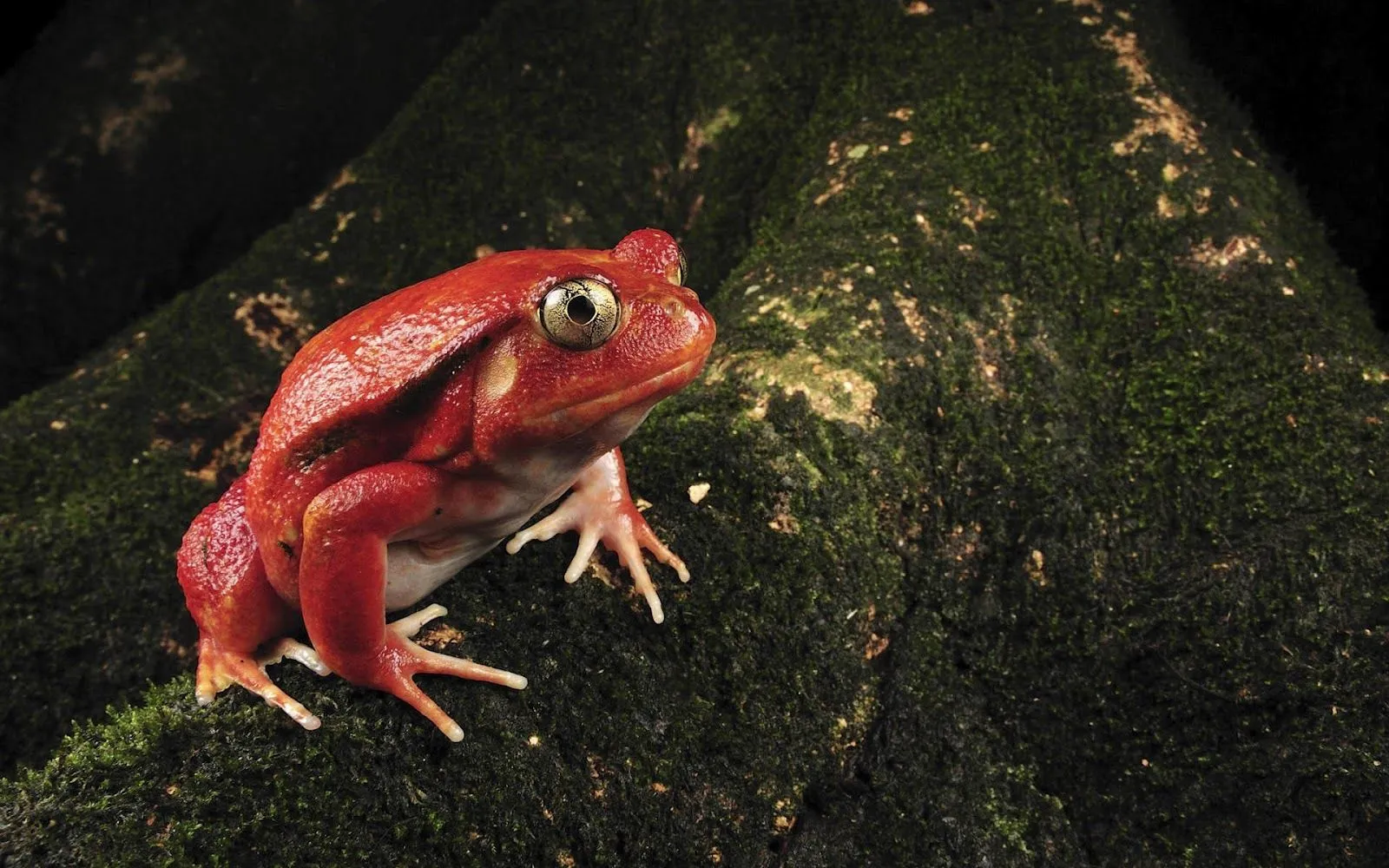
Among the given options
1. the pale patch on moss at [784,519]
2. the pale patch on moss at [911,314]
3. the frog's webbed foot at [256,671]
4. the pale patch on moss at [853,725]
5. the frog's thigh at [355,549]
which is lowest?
the pale patch on moss at [853,725]

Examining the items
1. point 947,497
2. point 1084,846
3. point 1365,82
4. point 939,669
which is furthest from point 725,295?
point 1365,82

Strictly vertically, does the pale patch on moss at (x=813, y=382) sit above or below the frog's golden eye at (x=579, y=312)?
below

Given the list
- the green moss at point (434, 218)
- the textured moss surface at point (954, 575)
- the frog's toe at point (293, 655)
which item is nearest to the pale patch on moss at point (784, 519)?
the textured moss surface at point (954, 575)

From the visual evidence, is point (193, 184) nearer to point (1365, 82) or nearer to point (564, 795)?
point (564, 795)

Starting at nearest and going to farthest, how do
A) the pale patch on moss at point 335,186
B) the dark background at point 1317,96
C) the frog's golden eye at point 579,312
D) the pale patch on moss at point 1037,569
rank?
the frog's golden eye at point 579,312 → the pale patch on moss at point 1037,569 → the dark background at point 1317,96 → the pale patch on moss at point 335,186

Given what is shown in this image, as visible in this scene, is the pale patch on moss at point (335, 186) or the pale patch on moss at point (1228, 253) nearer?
the pale patch on moss at point (1228, 253)

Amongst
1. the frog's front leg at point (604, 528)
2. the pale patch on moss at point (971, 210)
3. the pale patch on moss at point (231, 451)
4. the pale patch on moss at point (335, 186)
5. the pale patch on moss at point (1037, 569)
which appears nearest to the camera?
the frog's front leg at point (604, 528)

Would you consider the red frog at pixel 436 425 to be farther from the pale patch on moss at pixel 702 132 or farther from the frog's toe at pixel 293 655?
the pale patch on moss at pixel 702 132

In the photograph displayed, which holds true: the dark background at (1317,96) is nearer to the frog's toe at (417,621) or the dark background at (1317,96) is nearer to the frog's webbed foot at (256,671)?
the frog's toe at (417,621)
